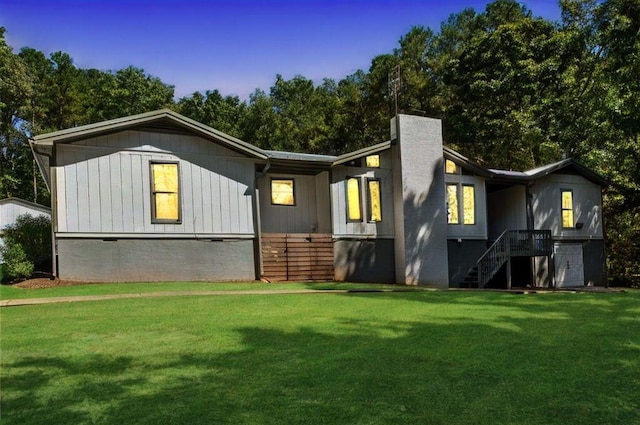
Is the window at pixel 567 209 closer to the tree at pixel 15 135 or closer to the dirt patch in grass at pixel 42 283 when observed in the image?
the dirt patch in grass at pixel 42 283

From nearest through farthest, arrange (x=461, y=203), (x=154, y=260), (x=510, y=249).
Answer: (x=154, y=260), (x=510, y=249), (x=461, y=203)

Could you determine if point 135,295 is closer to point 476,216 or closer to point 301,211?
point 301,211

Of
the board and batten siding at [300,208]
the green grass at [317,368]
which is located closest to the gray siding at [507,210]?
the board and batten siding at [300,208]

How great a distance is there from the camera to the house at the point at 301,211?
14367 mm

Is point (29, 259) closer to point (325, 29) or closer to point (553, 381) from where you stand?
point (325, 29)

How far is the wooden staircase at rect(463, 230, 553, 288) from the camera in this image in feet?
64.9

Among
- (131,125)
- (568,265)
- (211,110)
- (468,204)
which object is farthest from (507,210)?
(211,110)

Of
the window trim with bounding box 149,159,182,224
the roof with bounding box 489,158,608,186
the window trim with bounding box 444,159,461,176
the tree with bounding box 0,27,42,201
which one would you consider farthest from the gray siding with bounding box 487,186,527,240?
the tree with bounding box 0,27,42,201

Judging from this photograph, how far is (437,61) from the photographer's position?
35.6 meters

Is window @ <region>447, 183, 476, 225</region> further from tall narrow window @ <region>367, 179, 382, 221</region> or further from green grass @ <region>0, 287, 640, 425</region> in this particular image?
green grass @ <region>0, 287, 640, 425</region>

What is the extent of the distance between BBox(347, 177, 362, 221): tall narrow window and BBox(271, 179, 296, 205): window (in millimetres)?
2242

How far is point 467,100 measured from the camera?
3172cm

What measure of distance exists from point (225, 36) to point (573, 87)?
25232mm

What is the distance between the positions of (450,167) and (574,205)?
24.1 ft
